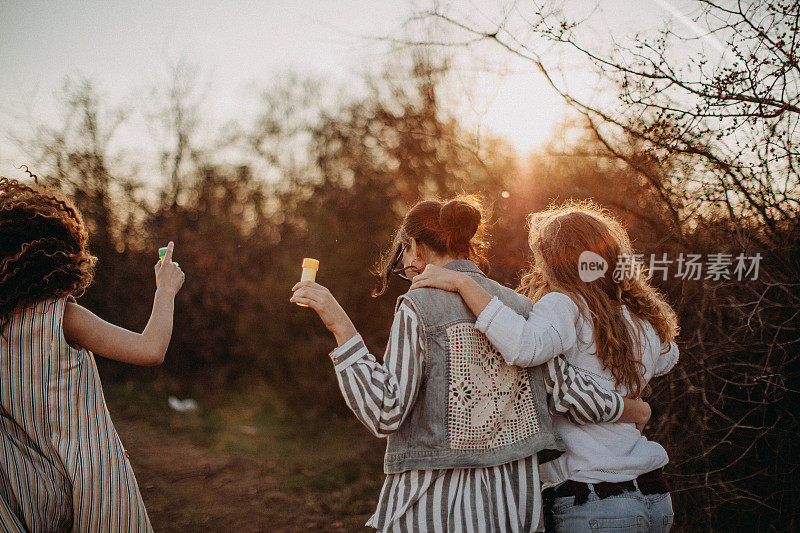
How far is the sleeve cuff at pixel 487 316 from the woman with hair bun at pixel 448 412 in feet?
0.20

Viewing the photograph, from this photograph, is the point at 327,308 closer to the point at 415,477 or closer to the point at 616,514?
the point at 415,477

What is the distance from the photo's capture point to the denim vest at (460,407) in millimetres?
1744

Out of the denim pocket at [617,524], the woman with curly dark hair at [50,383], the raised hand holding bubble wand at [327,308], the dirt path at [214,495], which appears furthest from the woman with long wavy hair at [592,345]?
the dirt path at [214,495]

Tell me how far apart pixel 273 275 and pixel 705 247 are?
577 centimetres

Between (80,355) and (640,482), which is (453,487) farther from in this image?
(80,355)

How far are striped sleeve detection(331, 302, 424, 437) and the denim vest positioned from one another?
46 mm

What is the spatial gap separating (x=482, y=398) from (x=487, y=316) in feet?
0.83

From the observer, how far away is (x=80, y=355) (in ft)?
6.41

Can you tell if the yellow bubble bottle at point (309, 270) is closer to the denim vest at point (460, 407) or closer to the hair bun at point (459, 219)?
the denim vest at point (460, 407)

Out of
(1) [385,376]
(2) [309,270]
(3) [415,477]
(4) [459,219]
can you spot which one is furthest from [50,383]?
(4) [459,219]

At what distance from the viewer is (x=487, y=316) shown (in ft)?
5.79

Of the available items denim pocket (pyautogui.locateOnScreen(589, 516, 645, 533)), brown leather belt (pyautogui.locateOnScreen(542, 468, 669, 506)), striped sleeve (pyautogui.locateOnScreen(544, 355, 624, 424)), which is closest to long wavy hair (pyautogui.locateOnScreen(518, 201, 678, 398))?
striped sleeve (pyautogui.locateOnScreen(544, 355, 624, 424))

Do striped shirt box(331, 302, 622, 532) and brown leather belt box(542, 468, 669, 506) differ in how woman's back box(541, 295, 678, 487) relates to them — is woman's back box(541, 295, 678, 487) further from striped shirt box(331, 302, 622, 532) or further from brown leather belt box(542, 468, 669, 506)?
striped shirt box(331, 302, 622, 532)

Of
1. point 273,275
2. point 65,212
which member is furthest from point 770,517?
point 273,275
